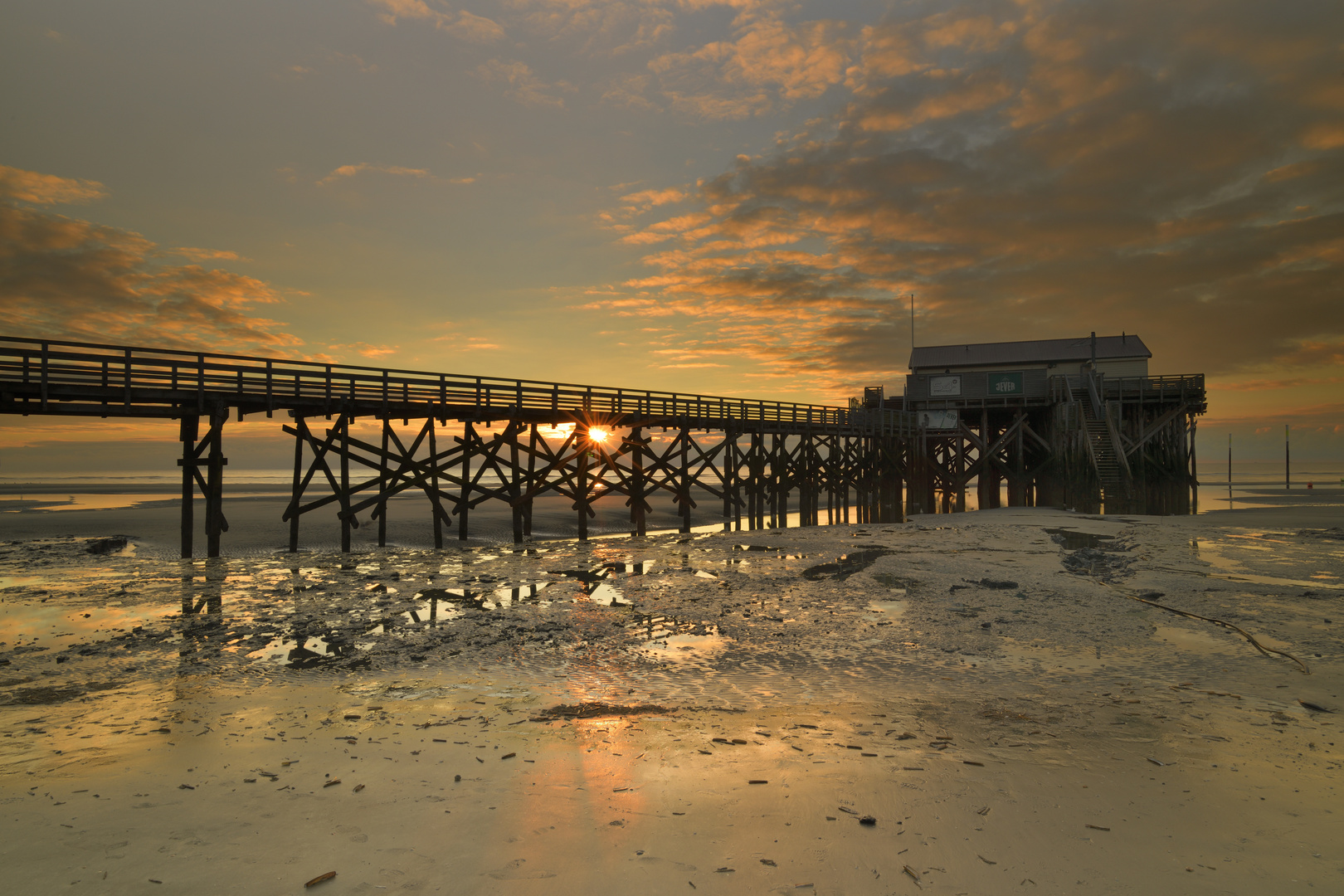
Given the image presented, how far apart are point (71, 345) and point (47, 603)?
6.66 m

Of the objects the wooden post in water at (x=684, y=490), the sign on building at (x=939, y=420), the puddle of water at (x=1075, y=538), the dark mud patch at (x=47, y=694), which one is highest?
the sign on building at (x=939, y=420)

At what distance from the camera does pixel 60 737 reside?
5.55m

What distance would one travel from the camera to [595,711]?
6254 millimetres

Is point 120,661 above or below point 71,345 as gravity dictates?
below

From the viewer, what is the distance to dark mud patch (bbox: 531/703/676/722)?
240 inches

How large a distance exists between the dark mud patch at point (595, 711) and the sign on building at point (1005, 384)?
38762mm

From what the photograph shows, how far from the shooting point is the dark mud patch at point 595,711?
610 centimetres

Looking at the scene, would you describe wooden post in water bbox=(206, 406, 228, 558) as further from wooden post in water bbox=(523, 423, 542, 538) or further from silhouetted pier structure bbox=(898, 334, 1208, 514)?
silhouetted pier structure bbox=(898, 334, 1208, 514)

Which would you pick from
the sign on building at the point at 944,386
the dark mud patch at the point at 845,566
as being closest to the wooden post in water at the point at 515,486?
the dark mud patch at the point at 845,566

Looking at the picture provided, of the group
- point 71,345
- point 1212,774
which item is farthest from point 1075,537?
point 71,345

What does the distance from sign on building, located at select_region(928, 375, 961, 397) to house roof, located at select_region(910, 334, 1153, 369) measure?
3415 mm

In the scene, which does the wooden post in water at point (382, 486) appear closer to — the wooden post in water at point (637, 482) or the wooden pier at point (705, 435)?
the wooden pier at point (705, 435)

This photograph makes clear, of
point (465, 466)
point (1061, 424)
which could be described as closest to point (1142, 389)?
point (1061, 424)

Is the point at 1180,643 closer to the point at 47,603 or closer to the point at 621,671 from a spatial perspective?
the point at 621,671
